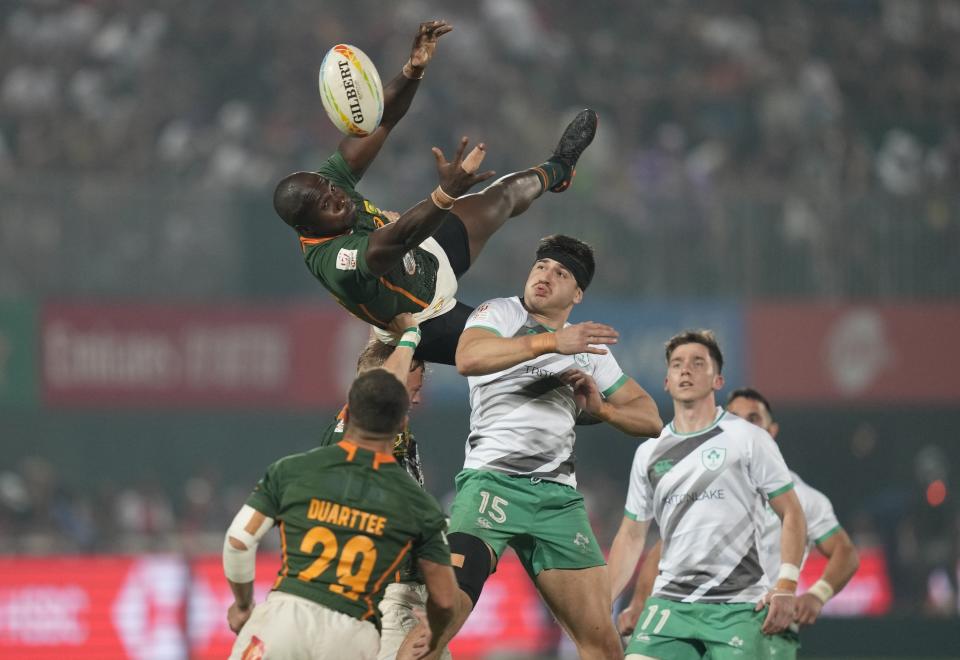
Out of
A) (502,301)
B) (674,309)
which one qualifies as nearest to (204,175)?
(674,309)

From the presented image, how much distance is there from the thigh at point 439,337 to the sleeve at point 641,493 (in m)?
1.14

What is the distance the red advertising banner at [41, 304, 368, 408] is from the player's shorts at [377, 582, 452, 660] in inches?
374

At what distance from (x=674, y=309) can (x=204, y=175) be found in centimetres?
565

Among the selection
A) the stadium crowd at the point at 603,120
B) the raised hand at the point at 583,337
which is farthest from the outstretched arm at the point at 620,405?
the stadium crowd at the point at 603,120

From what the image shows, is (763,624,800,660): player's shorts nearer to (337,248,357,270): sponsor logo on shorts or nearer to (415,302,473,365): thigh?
(415,302,473,365): thigh

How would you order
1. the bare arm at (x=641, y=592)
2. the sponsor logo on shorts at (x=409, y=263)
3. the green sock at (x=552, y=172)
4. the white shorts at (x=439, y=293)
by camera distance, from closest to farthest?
the sponsor logo on shorts at (x=409, y=263)
the white shorts at (x=439, y=293)
the bare arm at (x=641, y=592)
the green sock at (x=552, y=172)

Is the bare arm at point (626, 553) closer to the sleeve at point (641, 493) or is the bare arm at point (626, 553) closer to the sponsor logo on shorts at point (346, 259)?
the sleeve at point (641, 493)

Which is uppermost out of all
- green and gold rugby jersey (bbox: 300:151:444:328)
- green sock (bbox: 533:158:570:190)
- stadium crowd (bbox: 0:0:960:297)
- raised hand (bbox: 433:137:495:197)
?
stadium crowd (bbox: 0:0:960:297)

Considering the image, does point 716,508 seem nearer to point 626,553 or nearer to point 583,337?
point 626,553

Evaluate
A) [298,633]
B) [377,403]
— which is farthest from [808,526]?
[298,633]

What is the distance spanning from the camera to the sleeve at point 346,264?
6832mm

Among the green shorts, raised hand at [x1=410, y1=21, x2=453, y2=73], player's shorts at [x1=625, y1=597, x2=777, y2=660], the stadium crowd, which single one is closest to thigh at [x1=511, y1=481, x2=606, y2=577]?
the green shorts

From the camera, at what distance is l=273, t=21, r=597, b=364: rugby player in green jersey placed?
6621mm

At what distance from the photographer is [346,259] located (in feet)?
22.6
